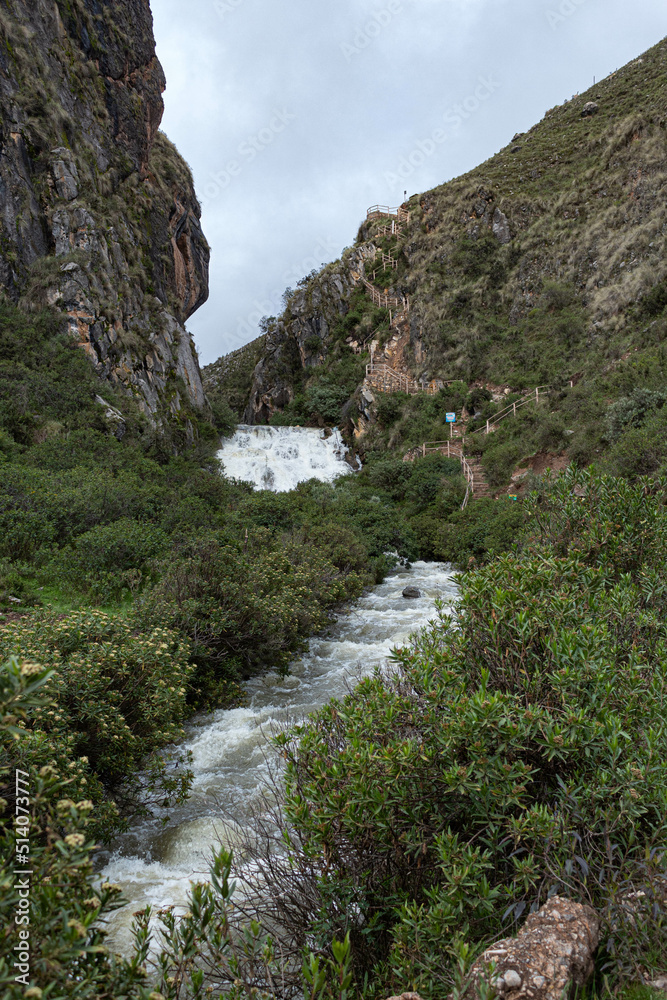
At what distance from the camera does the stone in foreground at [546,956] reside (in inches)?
75.4

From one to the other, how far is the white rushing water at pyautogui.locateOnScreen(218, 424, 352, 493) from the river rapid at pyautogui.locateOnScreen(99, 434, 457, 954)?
1689 cm

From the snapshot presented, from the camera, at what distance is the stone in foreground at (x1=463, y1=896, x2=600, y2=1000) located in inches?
75.4

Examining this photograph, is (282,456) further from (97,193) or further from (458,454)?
(97,193)

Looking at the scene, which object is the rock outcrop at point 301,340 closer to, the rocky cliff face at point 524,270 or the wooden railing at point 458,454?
the rocky cliff face at point 524,270

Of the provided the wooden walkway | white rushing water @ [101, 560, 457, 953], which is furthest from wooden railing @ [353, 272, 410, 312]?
white rushing water @ [101, 560, 457, 953]

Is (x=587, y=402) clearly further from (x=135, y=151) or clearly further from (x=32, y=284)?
(x=135, y=151)

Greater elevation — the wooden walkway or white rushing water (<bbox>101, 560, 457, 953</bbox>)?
the wooden walkway

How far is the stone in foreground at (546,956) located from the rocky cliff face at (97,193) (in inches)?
904

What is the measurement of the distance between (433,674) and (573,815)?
1165 mm

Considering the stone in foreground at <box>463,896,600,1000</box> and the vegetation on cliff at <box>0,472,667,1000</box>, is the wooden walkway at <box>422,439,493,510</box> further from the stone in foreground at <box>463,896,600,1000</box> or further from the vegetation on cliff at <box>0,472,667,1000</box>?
the stone in foreground at <box>463,896,600,1000</box>

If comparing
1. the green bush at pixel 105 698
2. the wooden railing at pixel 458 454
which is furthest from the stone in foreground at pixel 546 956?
A: the wooden railing at pixel 458 454

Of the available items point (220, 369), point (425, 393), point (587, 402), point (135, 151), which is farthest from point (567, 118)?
point (220, 369)

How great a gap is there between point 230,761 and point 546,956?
4872 mm

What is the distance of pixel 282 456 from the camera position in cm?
3042
